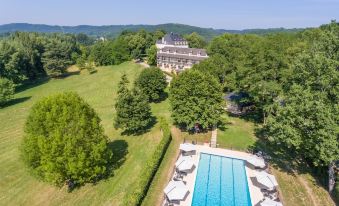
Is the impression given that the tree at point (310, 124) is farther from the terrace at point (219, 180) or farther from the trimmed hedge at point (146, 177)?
the trimmed hedge at point (146, 177)

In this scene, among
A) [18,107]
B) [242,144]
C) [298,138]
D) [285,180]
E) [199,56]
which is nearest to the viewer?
[298,138]

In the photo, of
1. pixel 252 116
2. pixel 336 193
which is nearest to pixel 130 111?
pixel 252 116

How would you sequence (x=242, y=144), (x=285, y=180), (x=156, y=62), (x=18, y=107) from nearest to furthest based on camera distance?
1. (x=285, y=180)
2. (x=242, y=144)
3. (x=18, y=107)
4. (x=156, y=62)

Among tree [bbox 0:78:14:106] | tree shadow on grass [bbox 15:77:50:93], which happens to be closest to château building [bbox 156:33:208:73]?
tree shadow on grass [bbox 15:77:50:93]

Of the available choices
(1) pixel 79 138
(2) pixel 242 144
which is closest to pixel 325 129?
(2) pixel 242 144

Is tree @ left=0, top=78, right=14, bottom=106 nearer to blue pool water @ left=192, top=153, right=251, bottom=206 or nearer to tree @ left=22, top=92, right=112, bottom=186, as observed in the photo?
tree @ left=22, top=92, right=112, bottom=186

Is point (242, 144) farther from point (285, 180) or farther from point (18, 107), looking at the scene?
point (18, 107)
